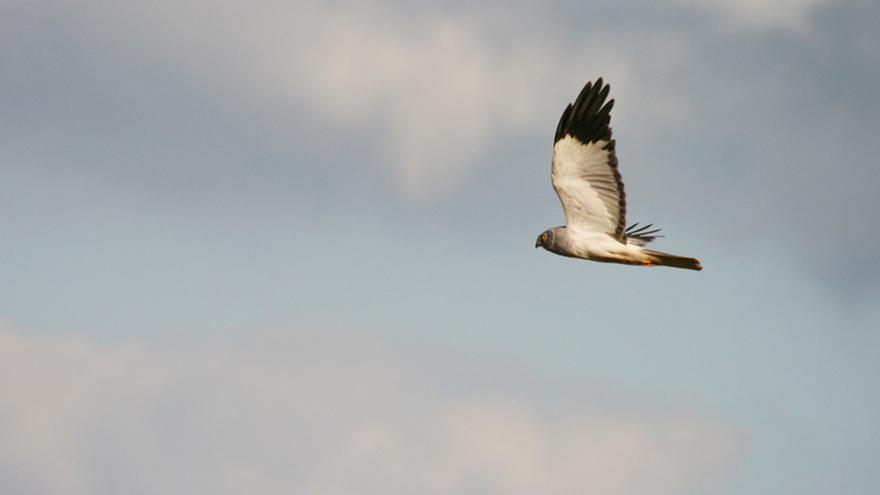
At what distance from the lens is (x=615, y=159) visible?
25.8 metres

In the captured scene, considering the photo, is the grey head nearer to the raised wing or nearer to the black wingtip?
the raised wing

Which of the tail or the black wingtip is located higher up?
the black wingtip

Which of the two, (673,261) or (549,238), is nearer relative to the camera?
(673,261)

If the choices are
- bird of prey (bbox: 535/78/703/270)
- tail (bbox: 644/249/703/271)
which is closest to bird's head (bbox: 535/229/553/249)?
bird of prey (bbox: 535/78/703/270)

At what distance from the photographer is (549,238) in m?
26.9

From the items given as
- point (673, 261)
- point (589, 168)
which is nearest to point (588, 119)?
point (589, 168)

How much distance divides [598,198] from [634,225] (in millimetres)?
4619

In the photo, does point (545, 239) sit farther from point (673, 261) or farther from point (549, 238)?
point (673, 261)

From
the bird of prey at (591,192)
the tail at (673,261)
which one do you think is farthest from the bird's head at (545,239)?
the tail at (673,261)

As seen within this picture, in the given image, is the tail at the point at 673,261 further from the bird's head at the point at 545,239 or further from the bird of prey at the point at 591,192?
the bird's head at the point at 545,239

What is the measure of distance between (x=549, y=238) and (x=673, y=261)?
276 cm

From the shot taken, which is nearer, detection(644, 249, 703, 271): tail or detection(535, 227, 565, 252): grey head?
detection(644, 249, 703, 271): tail

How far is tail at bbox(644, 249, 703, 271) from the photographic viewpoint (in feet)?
83.3

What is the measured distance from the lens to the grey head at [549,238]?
26.9m
